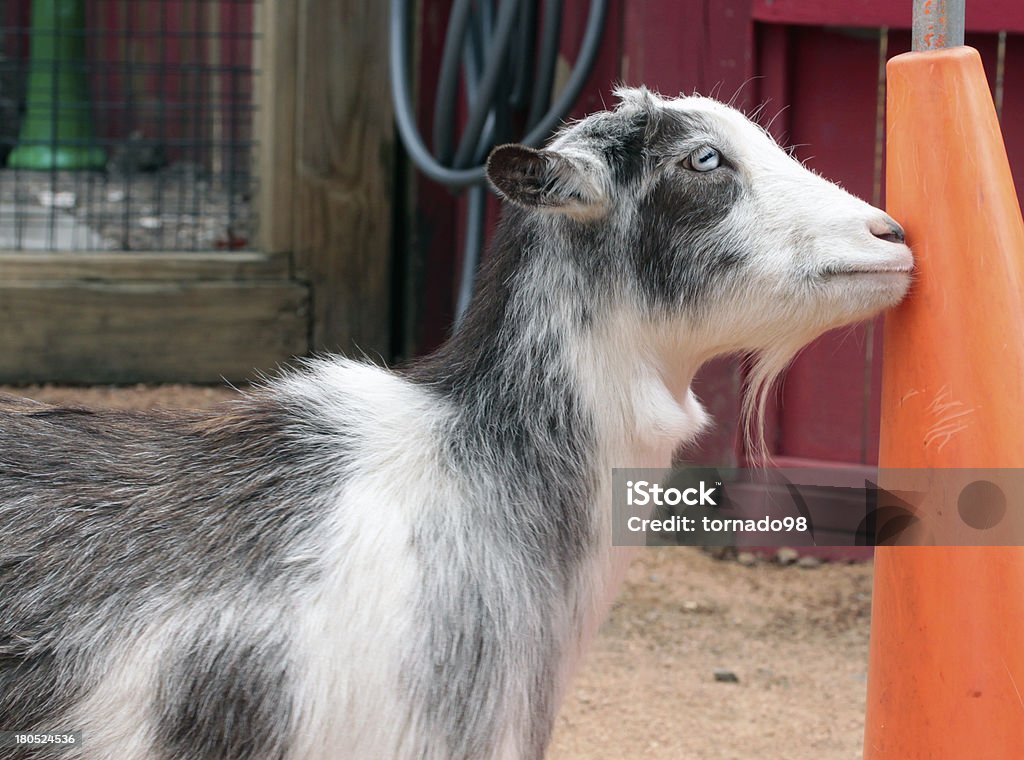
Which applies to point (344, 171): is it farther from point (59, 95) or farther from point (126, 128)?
point (59, 95)

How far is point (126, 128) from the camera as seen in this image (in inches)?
309

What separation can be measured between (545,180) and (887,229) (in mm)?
597

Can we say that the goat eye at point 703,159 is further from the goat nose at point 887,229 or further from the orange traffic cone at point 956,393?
the orange traffic cone at point 956,393

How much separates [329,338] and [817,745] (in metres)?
2.69

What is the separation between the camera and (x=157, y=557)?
2270mm

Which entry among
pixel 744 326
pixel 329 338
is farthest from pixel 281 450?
pixel 329 338

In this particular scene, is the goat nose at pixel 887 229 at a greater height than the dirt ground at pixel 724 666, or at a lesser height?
greater

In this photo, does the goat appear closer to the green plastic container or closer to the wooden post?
the wooden post

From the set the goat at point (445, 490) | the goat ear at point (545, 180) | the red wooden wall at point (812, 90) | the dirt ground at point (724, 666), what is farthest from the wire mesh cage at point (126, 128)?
the goat ear at point (545, 180)

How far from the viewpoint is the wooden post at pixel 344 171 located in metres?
5.23

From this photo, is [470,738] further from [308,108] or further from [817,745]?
[308,108]

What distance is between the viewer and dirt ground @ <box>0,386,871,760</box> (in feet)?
11.5

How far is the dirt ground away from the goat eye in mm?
1678

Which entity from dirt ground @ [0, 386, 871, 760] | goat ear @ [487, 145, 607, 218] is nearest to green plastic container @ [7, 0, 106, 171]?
dirt ground @ [0, 386, 871, 760]
